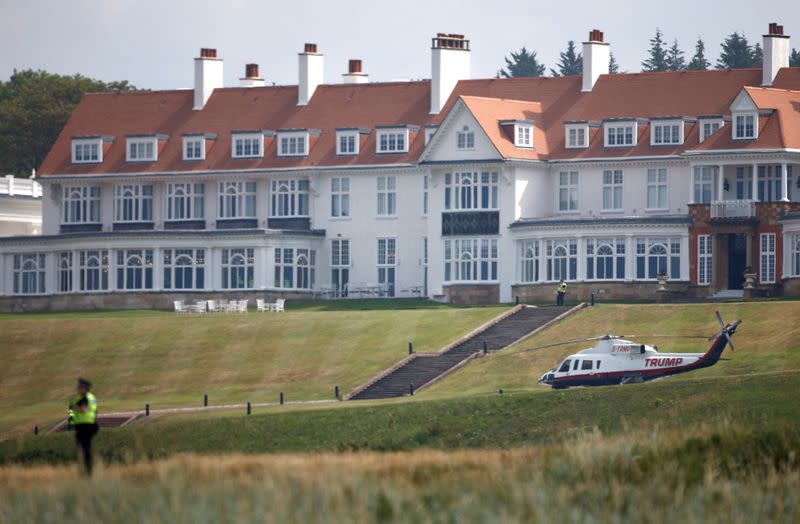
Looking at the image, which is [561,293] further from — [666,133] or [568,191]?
[666,133]

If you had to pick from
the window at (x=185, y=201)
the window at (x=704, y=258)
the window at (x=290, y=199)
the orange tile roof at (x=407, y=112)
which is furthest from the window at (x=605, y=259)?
the window at (x=185, y=201)

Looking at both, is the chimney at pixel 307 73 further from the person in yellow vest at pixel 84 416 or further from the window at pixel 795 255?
the person in yellow vest at pixel 84 416

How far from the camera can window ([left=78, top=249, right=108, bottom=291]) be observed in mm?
94312

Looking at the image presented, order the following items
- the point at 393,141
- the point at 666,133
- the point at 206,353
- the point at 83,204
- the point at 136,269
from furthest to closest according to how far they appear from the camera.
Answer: the point at 83,204 → the point at 136,269 → the point at 393,141 → the point at 666,133 → the point at 206,353

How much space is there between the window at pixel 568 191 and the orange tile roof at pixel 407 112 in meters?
0.92

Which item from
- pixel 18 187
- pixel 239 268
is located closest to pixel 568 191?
pixel 239 268

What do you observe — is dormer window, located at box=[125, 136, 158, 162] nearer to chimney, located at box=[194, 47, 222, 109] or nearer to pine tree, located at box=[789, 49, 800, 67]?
chimney, located at box=[194, 47, 222, 109]

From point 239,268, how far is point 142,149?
10.1m

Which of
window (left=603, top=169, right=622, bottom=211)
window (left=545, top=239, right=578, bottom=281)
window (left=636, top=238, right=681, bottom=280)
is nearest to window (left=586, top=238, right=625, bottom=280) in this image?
window (left=545, top=239, right=578, bottom=281)

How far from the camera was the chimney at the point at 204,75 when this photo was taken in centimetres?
10062

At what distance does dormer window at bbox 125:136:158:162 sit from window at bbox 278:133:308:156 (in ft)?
22.8

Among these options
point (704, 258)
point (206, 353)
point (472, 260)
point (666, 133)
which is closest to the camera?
point (206, 353)

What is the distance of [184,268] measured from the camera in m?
93.2

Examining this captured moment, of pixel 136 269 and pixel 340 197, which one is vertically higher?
pixel 340 197
